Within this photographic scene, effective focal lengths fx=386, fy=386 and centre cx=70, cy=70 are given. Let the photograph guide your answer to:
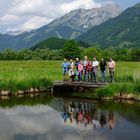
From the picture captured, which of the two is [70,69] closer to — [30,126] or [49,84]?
[49,84]

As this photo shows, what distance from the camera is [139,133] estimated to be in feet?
72.3

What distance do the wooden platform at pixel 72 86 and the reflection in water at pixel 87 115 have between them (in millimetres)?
4907

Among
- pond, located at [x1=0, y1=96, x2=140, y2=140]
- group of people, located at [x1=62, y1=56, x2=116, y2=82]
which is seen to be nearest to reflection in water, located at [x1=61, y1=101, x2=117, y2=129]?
pond, located at [x1=0, y1=96, x2=140, y2=140]

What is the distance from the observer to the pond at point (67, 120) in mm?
21766

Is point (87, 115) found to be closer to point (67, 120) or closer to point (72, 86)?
point (67, 120)

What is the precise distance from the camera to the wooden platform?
38994 millimetres

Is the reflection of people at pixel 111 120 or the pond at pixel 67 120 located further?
the reflection of people at pixel 111 120

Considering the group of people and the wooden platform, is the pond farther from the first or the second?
the group of people

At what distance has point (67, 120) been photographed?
1056 inches

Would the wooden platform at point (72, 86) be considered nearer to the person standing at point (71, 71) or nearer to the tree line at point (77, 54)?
the person standing at point (71, 71)

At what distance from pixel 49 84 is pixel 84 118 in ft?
53.7

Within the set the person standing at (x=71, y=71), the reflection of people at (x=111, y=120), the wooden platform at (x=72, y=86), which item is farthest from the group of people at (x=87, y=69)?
the reflection of people at (x=111, y=120)

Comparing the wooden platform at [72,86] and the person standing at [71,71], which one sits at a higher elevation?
the person standing at [71,71]

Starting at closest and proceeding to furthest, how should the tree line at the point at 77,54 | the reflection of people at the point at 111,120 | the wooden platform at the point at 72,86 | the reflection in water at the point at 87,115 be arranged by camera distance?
the reflection of people at the point at 111,120 < the reflection in water at the point at 87,115 < the wooden platform at the point at 72,86 < the tree line at the point at 77,54
